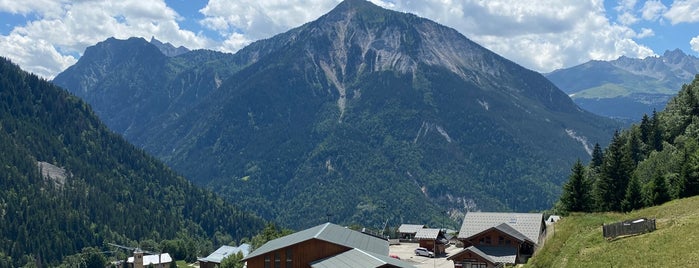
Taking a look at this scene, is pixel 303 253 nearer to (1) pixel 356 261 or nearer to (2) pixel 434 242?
(1) pixel 356 261

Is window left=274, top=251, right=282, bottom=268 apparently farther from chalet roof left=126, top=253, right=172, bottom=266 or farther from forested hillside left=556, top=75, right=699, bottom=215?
chalet roof left=126, top=253, right=172, bottom=266

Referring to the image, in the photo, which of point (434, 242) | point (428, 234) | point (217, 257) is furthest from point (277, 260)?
point (217, 257)

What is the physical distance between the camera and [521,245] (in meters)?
93.0

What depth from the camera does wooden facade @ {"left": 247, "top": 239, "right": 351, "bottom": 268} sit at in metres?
79.9

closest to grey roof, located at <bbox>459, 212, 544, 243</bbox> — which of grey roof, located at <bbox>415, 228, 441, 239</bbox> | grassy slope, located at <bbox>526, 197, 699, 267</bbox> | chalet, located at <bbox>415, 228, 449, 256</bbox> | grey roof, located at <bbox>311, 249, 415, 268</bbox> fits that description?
chalet, located at <bbox>415, 228, 449, 256</bbox>

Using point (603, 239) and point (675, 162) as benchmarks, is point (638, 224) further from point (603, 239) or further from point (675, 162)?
point (675, 162)

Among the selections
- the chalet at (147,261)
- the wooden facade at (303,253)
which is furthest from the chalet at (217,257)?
the wooden facade at (303,253)

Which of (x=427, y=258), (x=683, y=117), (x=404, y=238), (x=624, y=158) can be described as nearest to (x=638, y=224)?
(x=624, y=158)

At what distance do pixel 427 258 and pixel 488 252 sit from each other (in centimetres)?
2206

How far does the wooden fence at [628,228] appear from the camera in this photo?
173ft

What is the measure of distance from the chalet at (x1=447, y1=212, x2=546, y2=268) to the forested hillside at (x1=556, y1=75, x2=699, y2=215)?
883cm

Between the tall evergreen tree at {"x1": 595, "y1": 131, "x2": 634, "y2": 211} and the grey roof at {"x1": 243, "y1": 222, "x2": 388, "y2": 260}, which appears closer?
the grey roof at {"x1": 243, "y1": 222, "x2": 388, "y2": 260}

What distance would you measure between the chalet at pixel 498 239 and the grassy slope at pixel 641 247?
21367 mm

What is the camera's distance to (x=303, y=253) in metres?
80.3
